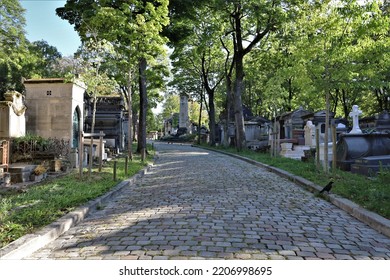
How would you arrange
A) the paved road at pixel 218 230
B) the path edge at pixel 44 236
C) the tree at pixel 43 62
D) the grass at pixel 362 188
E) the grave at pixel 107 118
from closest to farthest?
the path edge at pixel 44 236, the paved road at pixel 218 230, the grass at pixel 362 188, the grave at pixel 107 118, the tree at pixel 43 62

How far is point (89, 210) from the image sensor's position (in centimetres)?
656

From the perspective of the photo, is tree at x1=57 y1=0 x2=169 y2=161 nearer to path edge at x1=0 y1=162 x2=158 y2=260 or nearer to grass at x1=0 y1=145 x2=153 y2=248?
grass at x1=0 y1=145 x2=153 y2=248

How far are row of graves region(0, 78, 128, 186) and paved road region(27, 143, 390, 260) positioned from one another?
3255mm

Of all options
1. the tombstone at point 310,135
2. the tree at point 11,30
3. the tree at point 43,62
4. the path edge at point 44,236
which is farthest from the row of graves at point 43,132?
the tree at point 43,62

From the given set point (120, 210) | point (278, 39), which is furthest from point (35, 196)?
point (278, 39)

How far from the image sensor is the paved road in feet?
13.7

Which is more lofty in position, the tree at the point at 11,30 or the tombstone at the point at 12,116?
the tree at the point at 11,30

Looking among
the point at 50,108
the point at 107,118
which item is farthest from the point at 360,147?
the point at 107,118

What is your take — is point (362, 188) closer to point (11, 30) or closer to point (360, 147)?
point (360, 147)

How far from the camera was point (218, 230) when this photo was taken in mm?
5086

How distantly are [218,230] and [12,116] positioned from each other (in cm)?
981

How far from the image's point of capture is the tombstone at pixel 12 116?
38.4 feet

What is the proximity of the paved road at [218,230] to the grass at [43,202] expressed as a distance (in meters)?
0.42

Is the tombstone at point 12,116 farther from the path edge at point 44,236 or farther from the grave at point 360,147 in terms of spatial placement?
the grave at point 360,147
